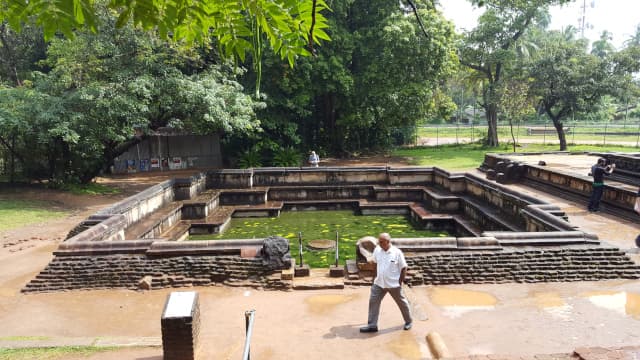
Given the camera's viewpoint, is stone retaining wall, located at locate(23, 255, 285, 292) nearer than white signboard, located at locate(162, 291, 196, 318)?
No

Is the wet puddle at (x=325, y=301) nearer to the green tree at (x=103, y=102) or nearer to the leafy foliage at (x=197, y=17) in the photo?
the leafy foliage at (x=197, y=17)

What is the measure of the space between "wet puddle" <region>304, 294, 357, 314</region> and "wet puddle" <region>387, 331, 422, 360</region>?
1326 mm

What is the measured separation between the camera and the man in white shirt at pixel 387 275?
5539 mm

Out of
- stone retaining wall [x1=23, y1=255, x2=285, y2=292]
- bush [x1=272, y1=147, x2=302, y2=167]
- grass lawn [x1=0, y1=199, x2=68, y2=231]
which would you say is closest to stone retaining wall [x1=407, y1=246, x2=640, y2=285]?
stone retaining wall [x1=23, y1=255, x2=285, y2=292]

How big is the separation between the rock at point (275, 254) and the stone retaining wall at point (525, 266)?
220 cm

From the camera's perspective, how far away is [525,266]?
750 cm

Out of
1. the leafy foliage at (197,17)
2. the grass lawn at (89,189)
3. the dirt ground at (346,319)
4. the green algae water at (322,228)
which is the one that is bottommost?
the green algae water at (322,228)

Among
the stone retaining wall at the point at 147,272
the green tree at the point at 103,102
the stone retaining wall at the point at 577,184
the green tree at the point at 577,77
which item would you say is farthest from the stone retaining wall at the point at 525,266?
the green tree at the point at 577,77

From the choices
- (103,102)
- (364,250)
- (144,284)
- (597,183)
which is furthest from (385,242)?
(103,102)

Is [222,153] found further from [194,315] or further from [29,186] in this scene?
[194,315]

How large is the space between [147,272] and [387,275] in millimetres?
4495

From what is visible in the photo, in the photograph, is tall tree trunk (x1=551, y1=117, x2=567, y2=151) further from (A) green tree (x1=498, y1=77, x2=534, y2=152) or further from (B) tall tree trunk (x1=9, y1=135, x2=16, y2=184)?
(B) tall tree trunk (x1=9, y1=135, x2=16, y2=184)

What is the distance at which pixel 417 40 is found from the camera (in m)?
19.9

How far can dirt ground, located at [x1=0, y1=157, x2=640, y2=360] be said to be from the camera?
5.34 m
